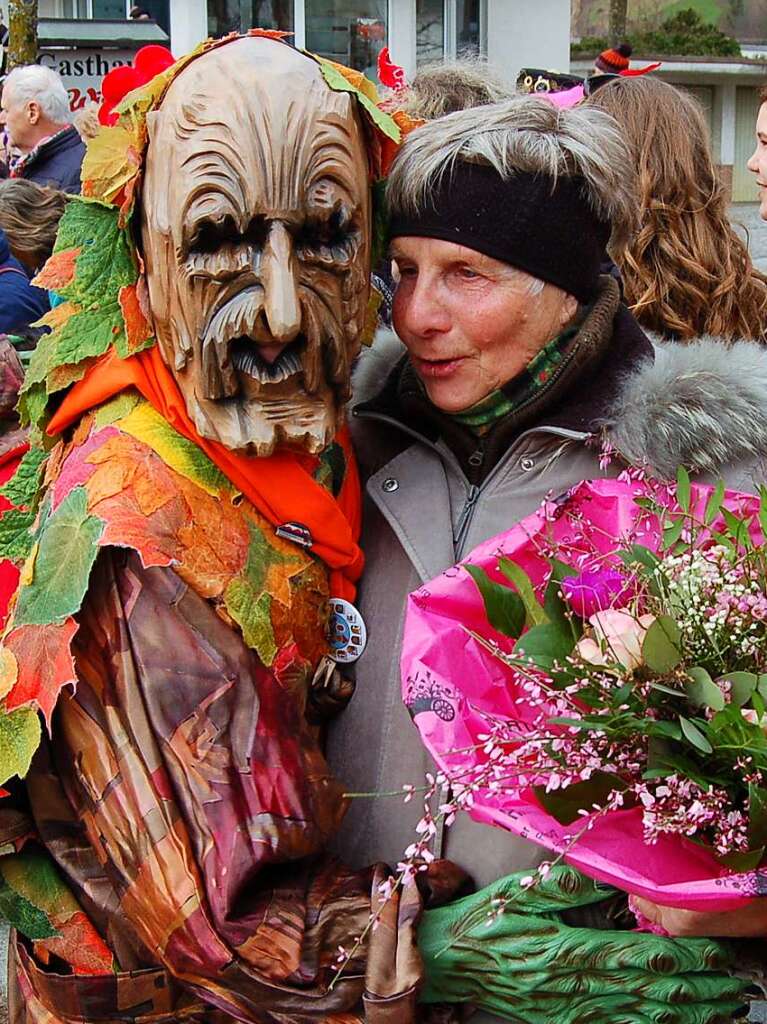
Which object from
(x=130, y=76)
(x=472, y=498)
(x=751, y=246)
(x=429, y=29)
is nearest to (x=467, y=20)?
(x=429, y=29)

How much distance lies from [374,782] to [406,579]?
33 centimetres

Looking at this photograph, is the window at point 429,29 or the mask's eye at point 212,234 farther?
the window at point 429,29

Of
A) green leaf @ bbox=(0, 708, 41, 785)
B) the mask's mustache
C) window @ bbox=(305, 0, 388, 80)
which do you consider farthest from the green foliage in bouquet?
window @ bbox=(305, 0, 388, 80)

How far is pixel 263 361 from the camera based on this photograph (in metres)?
2.09

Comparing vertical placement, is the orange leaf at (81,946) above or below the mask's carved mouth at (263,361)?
below

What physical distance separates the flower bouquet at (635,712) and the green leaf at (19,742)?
0.53m

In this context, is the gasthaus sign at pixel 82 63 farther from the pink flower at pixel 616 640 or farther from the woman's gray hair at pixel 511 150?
the pink flower at pixel 616 640

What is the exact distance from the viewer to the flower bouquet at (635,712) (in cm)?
168

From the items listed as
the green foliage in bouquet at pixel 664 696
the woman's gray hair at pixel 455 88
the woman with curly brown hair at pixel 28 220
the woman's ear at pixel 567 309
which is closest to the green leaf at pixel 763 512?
the green foliage in bouquet at pixel 664 696

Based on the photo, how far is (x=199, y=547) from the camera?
6.81 ft

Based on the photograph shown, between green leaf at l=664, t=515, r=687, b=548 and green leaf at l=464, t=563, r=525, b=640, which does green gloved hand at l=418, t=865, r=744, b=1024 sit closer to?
green leaf at l=464, t=563, r=525, b=640

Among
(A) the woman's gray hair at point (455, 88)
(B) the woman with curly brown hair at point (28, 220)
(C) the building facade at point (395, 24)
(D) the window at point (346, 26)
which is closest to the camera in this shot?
(A) the woman's gray hair at point (455, 88)

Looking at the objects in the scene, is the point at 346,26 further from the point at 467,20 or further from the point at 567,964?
the point at 567,964

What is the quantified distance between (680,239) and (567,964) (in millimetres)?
2287
